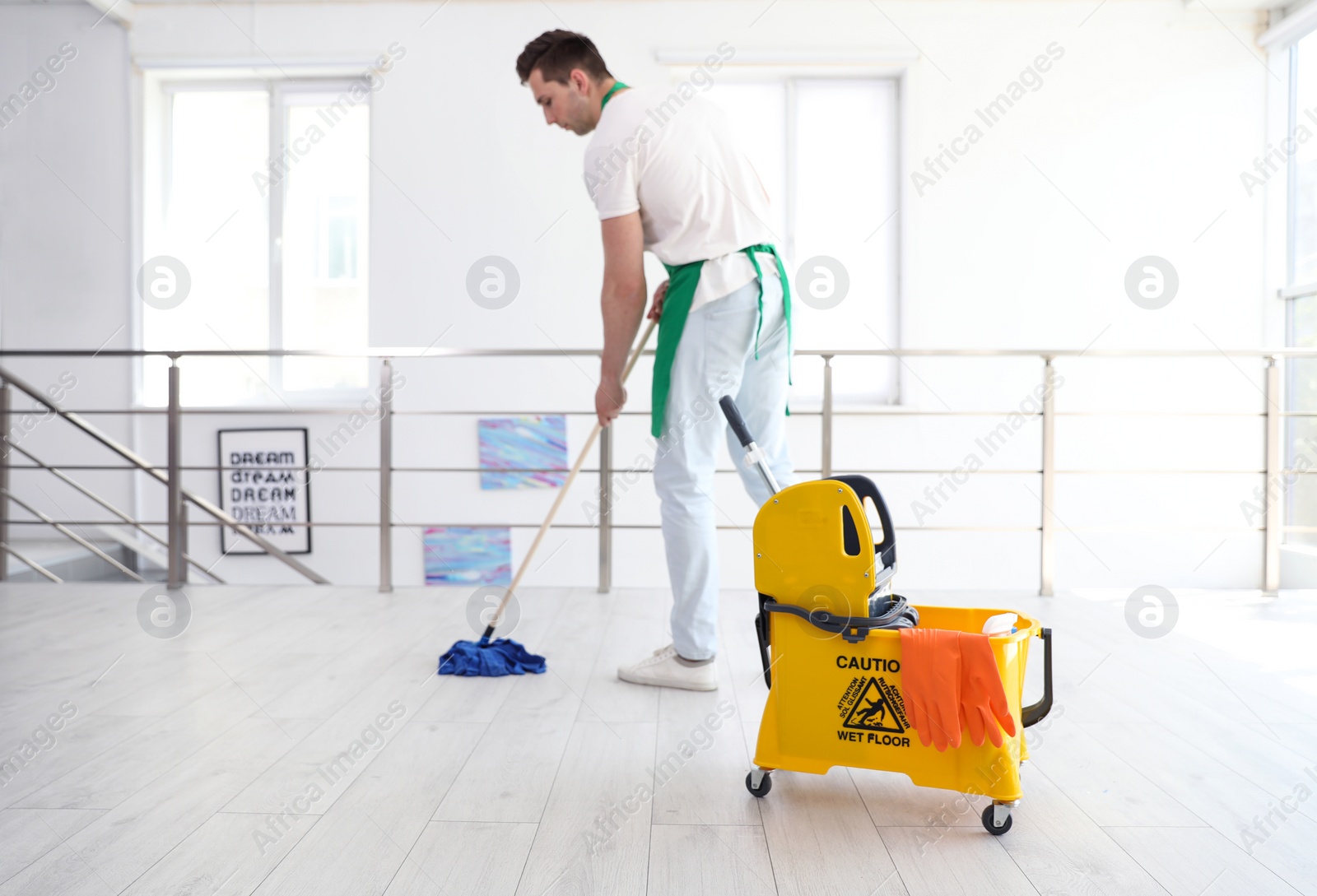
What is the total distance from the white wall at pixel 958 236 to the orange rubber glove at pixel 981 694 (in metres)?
2.70

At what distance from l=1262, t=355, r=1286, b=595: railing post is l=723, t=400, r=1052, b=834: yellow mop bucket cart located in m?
1.95

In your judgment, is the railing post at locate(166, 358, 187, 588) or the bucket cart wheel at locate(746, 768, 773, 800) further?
the railing post at locate(166, 358, 187, 588)

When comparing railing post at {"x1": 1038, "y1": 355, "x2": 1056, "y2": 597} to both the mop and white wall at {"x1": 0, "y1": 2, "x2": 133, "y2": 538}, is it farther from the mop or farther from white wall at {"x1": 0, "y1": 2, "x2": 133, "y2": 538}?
white wall at {"x1": 0, "y1": 2, "x2": 133, "y2": 538}

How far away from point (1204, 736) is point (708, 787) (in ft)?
2.82

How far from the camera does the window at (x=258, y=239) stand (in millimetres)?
3943

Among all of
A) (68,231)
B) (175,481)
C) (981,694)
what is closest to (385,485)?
(175,481)

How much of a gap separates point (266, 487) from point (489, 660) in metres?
2.59

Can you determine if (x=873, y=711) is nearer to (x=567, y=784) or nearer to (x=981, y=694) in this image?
(x=981, y=694)

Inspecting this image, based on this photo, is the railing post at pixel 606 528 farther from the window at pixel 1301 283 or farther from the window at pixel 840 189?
the window at pixel 1301 283

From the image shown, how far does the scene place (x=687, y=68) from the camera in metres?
3.77

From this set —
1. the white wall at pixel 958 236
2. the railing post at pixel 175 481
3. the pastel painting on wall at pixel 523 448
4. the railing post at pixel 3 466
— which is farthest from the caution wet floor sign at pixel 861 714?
the railing post at pixel 3 466

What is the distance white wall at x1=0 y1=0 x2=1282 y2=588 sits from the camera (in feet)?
12.2

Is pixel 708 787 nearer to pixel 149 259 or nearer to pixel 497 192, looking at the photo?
pixel 497 192

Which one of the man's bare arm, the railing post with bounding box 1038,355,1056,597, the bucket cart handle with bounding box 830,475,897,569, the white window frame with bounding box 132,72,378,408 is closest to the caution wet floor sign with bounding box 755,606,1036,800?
the bucket cart handle with bounding box 830,475,897,569
